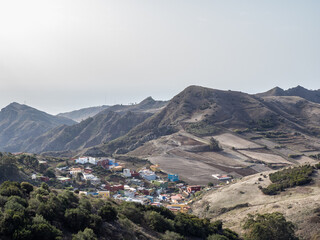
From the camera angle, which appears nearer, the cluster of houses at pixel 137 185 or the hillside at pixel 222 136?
the cluster of houses at pixel 137 185

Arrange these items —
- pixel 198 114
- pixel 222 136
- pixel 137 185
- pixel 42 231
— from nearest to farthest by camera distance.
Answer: pixel 42 231 < pixel 137 185 < pixel 222 136 < pixel 198 114

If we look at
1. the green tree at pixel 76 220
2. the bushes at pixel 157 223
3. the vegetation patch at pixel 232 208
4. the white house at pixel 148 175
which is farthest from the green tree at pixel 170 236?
the white house at pixel 148 175

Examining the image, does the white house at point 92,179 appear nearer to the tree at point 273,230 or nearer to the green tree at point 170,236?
the tree at point 273,230

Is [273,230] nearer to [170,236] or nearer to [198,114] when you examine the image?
[170,236]

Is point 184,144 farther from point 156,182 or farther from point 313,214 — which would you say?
point 313,214

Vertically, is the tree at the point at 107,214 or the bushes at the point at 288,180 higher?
the tree at the point at 107,214

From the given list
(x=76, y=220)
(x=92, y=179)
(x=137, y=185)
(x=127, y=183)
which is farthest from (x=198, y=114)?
(x=76, y=220)

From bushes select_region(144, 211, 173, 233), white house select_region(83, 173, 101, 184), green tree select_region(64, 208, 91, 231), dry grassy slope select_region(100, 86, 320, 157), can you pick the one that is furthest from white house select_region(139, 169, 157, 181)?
green tree select_region(64, 208, 91, 231)
